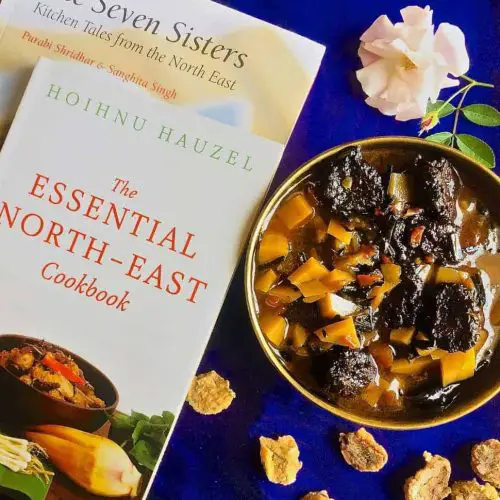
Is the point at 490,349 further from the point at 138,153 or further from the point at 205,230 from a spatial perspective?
the point at 138,153

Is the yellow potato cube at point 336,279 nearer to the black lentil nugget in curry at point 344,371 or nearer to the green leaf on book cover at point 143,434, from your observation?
the black lentil nugget in curry at point 344,371

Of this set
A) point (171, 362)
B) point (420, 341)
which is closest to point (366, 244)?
point (420, 341)

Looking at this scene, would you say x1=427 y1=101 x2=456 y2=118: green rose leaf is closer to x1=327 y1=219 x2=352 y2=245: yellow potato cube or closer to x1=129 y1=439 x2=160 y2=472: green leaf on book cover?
x1=327 y1=219 x2=352 y2=245: yellow potato cube

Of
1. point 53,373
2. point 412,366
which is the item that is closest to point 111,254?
point 53,373

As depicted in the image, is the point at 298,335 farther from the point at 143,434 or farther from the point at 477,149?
the point at 477,149

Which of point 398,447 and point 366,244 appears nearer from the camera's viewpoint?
point 366,244

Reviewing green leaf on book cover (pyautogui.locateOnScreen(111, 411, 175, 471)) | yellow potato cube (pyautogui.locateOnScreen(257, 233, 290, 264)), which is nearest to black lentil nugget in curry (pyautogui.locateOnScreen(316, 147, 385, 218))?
yellow potato cube (pyautogui.locateOnScreen(257, 233, 290, 264))
